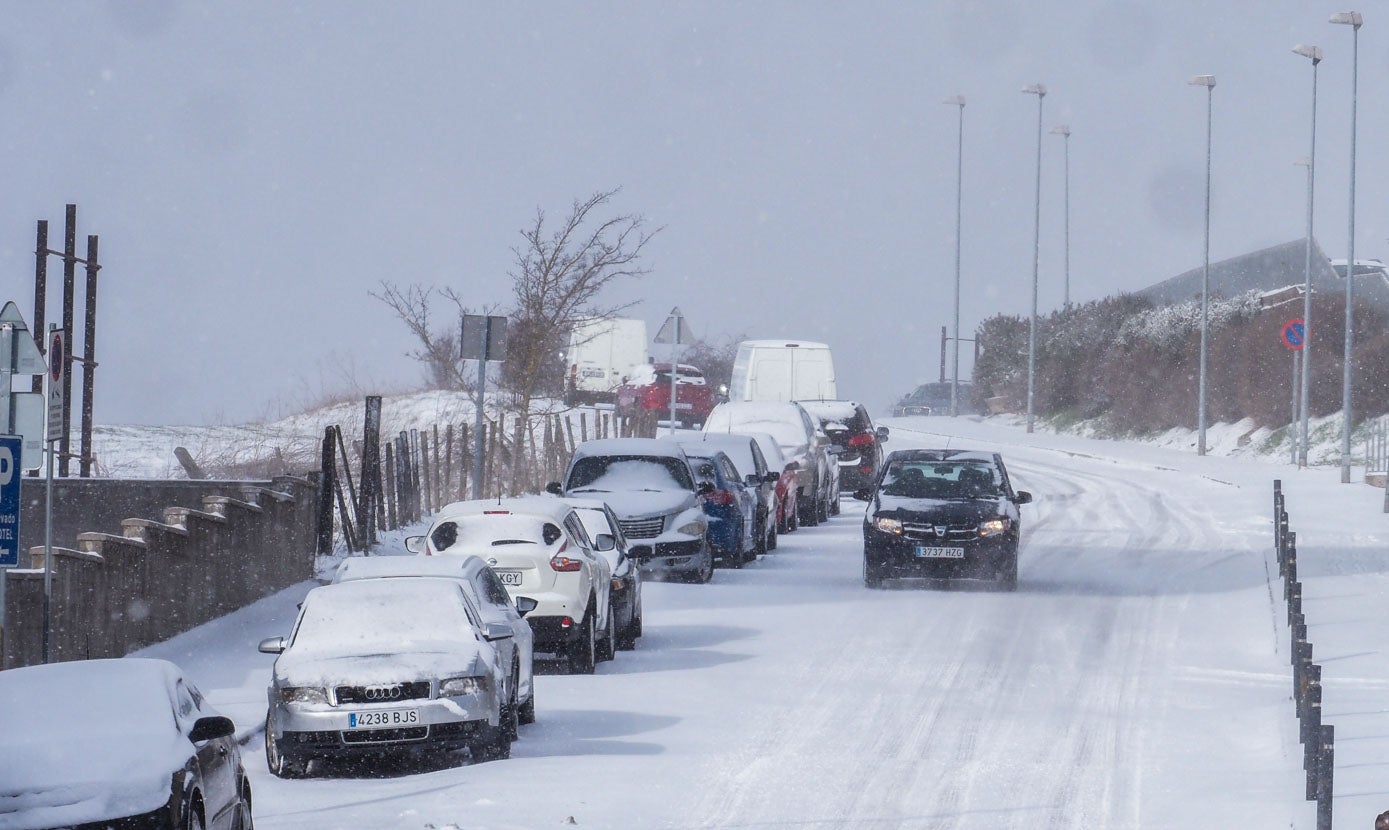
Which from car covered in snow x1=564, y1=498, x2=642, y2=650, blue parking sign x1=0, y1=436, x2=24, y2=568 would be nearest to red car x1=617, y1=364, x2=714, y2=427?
car covered in snow x1=564, y1=498, x2=642, y2=650

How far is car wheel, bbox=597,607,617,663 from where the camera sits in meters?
17.2

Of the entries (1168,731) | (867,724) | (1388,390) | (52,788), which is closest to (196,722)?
(52,788)

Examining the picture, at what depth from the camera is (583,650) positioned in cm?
1642

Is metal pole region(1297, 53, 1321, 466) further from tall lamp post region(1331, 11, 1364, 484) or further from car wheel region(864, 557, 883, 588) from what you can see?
car wheel region(864, 557, 883, 588)

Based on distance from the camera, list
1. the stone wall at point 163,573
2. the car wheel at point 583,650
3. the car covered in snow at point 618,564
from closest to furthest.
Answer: the stone wall at point 163,573 → the car wheel at point 583,650 → the car covered in snow at point 618,564

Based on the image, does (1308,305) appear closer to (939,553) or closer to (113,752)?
(939,553)

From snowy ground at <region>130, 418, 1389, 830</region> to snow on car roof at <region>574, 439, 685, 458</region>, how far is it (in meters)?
1.59

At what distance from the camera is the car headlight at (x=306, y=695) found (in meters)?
11.8

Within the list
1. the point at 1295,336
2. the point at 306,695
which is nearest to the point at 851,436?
the point at 1295,336

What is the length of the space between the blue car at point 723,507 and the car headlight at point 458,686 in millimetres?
12738

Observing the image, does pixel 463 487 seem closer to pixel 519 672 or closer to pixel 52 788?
pixel 519 672

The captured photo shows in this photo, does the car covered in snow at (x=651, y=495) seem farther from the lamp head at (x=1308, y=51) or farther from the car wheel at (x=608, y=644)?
the lamp head at (x=1308, y=51)

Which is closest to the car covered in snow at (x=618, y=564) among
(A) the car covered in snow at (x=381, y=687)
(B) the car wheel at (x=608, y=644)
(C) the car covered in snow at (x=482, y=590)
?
(B) the car wheel at (x=608, y=644)

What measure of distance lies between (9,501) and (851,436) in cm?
2649
